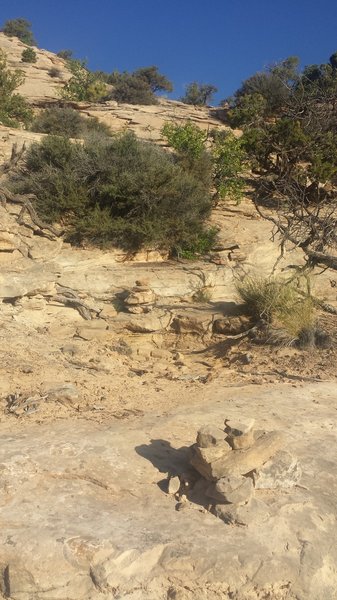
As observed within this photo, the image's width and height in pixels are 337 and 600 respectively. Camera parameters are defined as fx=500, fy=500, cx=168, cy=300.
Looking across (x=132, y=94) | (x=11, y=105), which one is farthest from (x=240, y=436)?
(x=132, y=94)

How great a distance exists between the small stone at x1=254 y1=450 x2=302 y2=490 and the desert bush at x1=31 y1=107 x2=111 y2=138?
14.5 metres

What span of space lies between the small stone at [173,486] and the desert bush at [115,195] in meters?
6.29

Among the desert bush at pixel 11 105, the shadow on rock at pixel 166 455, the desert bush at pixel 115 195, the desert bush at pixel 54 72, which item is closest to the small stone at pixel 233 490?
the shadow on rock at pixel 166 455

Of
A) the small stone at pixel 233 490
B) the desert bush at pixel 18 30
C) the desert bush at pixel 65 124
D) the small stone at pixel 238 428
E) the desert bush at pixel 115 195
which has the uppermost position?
the desert bush at pixel 18 30

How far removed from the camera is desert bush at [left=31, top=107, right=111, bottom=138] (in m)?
16.5

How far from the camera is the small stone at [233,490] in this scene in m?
3.08

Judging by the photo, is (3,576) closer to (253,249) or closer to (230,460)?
(230,460)

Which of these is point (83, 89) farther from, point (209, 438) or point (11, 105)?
point (209, 438)

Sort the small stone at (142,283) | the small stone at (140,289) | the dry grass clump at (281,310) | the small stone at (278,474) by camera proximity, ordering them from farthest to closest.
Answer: the small stone at (142,283) → the small stone at (140,289) → the dry grass clump at (281,310) → the small stone at (278,474)

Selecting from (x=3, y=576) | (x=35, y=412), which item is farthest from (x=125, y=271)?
(x=3, y=576)

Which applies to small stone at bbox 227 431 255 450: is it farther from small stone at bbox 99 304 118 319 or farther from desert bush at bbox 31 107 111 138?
desert bush at bbox 31 107 111 138

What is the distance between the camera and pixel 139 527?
9.67 ft

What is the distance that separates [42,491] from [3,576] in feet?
2.04

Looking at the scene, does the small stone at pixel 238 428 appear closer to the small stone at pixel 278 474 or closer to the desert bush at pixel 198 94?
the small stone at pixel 278 474
